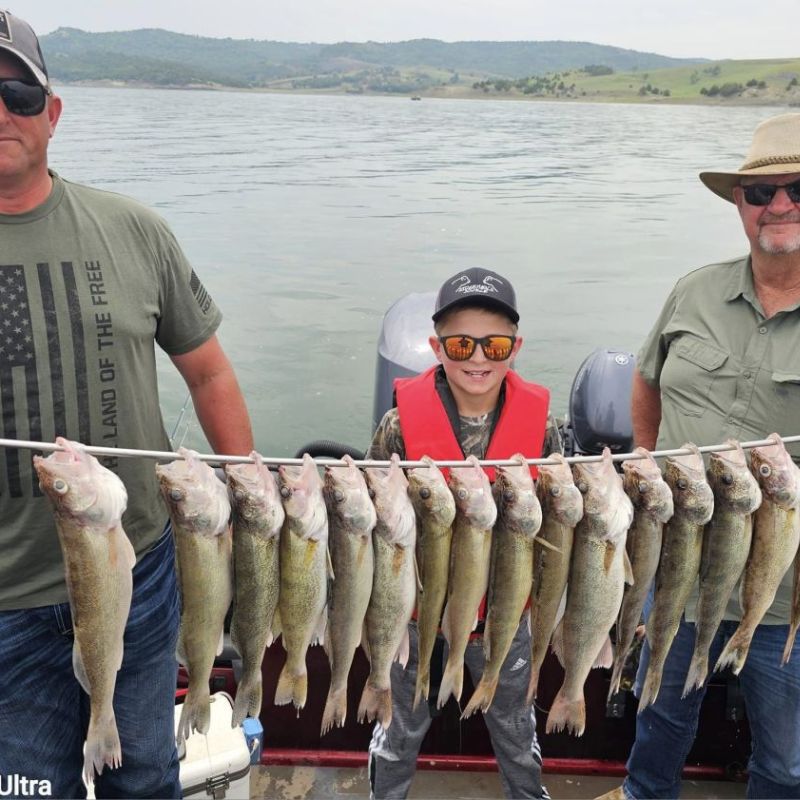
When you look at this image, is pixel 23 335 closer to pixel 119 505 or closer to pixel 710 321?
pixel 119 505

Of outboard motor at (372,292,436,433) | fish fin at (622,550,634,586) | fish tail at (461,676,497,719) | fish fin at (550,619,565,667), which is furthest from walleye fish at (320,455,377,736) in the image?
outboard motor at (372,292,436,433)

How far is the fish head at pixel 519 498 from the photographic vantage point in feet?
7.93

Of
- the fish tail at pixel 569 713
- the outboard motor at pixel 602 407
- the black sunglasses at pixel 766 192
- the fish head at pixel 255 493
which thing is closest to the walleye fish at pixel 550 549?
the fish tail at pixel 569 713

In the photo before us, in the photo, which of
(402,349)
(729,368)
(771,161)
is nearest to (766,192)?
(771,161)

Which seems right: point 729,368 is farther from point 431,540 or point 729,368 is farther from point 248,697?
point 248,697

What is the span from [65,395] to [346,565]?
1.01 m

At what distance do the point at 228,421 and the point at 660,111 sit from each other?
78.3 m

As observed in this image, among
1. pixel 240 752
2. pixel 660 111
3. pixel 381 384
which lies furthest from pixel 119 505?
pixel 660 111

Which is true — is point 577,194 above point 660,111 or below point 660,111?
below

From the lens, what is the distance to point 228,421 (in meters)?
3.02

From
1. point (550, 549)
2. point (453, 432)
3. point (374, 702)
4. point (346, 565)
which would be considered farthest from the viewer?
point (453, 432)

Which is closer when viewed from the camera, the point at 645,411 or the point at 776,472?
the point at 776,472

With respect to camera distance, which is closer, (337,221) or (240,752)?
(240,752)

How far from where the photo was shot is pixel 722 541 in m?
2.65
